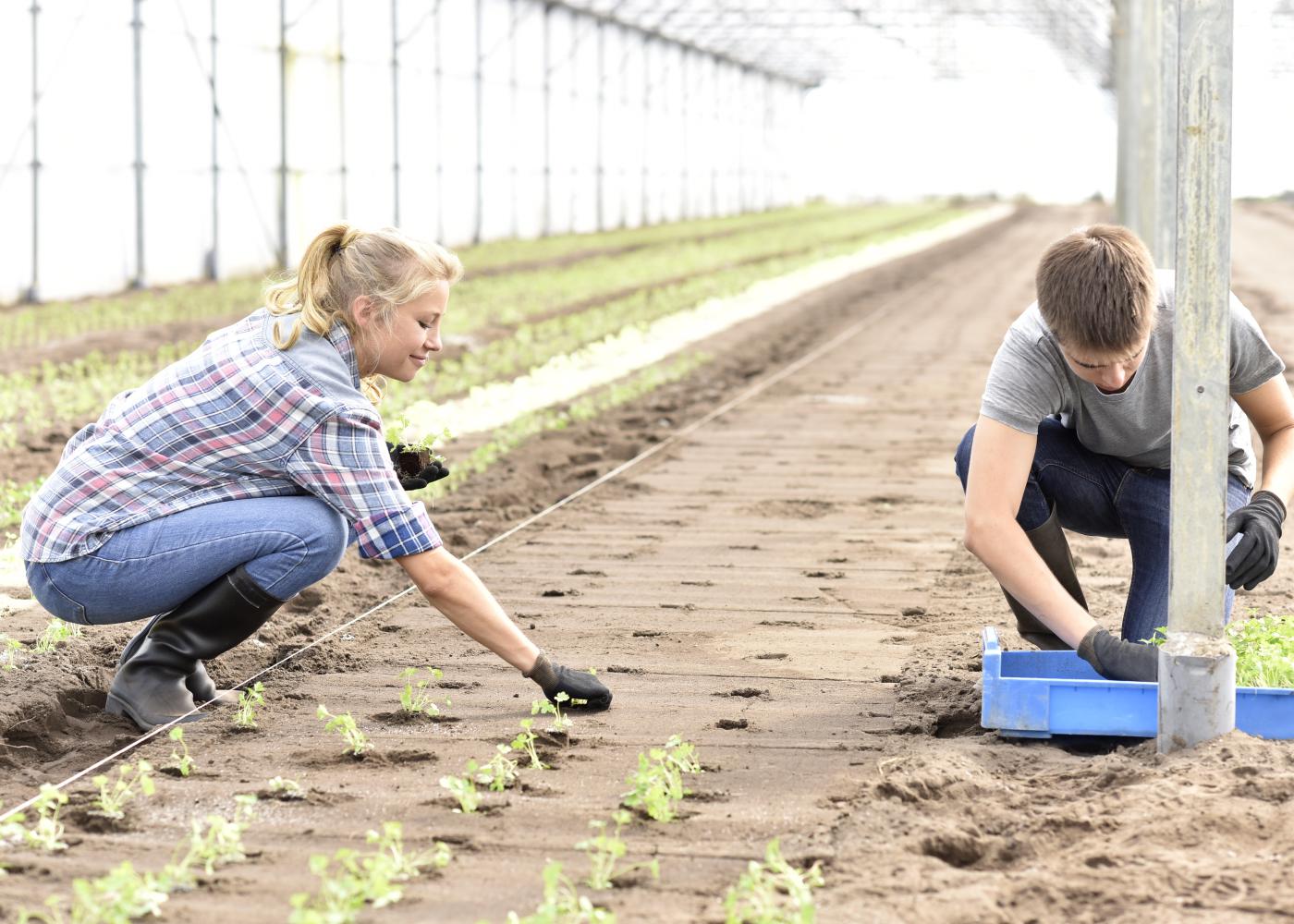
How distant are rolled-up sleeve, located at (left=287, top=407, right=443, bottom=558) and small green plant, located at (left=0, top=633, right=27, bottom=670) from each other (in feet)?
4.52

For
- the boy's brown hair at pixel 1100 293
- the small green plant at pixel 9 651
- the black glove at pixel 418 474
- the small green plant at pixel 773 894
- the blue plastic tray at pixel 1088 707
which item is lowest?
the small green plant at pixel 9 651

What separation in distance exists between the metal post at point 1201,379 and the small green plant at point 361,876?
170cm

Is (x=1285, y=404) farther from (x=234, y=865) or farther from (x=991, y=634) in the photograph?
(x=234, y=865)

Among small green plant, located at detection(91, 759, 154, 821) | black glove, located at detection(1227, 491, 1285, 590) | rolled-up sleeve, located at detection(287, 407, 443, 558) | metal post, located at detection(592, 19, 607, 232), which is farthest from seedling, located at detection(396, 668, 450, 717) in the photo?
metal post, located at detection(592, 19, 607, 232)

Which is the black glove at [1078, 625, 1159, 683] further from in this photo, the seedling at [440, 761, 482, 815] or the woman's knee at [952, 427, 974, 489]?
the seedling at [440, 761, 482, 815]

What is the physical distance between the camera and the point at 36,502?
422 centimetres

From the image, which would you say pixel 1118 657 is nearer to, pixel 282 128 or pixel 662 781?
pixel 662 781

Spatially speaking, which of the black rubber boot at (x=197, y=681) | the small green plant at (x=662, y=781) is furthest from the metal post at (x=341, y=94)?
the small green plant at (x=662, y=781)

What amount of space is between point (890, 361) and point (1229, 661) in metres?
10.4

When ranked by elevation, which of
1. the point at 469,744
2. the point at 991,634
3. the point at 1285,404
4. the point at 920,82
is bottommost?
the point at 469,744

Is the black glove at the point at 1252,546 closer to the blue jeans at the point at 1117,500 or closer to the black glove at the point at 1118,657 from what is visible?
the black glove at the point at 1118,657

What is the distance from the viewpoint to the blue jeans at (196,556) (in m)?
4.09

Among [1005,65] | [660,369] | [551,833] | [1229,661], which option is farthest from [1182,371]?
[1005,65]

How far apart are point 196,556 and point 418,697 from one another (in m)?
0.74
